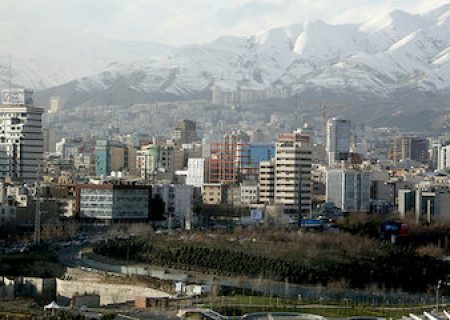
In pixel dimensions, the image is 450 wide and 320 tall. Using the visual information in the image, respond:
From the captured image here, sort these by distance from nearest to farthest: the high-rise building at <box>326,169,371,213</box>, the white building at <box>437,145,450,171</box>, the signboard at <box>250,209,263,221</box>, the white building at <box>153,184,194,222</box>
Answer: the signboard at <box>250,209,263,221</box>
the white building at <box>153,184,194,222</box>
the high-rise building at <box>326,169,371,213</box>
the white building at <box>437,145,450,171</box>

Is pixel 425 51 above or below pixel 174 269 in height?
above

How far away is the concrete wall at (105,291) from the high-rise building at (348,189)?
83.3ft

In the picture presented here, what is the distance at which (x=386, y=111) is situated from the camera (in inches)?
5359

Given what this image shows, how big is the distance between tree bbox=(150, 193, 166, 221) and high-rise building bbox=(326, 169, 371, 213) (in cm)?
813

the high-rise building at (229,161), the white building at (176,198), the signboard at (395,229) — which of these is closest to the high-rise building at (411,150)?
the high-rise building at (229,161)

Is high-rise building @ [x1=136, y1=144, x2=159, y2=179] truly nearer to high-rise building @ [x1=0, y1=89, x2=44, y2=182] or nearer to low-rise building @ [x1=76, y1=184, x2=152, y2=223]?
high-rise building @ [x1=0, y1=89, x2=44, y2=182]

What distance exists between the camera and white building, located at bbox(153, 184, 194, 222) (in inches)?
1866

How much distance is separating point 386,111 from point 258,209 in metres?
90.2

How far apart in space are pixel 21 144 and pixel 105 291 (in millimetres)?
28305

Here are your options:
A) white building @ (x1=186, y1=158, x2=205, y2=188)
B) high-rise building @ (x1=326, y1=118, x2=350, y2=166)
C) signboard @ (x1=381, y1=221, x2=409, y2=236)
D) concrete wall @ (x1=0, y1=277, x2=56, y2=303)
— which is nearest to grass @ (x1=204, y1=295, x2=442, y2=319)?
concrete wall @ (x1=0, y1=277, x2=56, y2=303)

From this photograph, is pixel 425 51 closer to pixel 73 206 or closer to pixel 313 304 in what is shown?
pixel 73 206

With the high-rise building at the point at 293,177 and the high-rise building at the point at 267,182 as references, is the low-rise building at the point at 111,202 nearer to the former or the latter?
the high-rise building at the point at 293,177

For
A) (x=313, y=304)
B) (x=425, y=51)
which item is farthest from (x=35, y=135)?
(x=425, y=51)

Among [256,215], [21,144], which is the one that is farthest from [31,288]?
[21,144]
